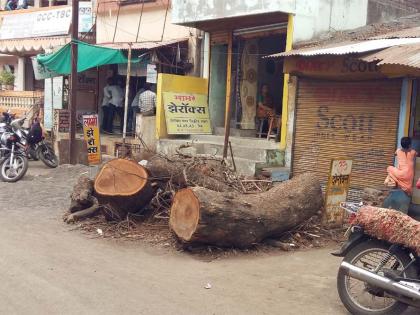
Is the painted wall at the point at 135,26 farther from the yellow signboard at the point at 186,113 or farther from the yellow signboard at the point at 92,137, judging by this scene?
the yellow signboard at the point at 92,137

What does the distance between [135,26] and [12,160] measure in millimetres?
5859

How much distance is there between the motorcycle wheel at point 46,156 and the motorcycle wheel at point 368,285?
1025 centimetres

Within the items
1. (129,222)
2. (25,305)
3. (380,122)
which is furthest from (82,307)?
(380,122)

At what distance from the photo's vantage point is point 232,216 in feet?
20.8

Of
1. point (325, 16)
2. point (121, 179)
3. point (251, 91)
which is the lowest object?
point (121, 179)

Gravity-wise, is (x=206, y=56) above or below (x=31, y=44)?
below

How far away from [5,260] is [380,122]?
22.2 feet

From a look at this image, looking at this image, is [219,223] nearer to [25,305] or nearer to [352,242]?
[352,242]

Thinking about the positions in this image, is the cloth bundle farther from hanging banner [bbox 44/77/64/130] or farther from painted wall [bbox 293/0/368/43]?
hanging banner [bbox 44/77/64/130]

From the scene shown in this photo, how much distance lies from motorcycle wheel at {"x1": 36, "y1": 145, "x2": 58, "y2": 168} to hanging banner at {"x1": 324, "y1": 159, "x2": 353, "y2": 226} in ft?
27.1

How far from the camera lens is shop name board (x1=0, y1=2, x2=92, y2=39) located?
17406 mm

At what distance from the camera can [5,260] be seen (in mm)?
6000

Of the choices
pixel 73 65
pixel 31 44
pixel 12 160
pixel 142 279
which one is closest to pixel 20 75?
pixel 31 44

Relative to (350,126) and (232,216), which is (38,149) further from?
(232,216)
